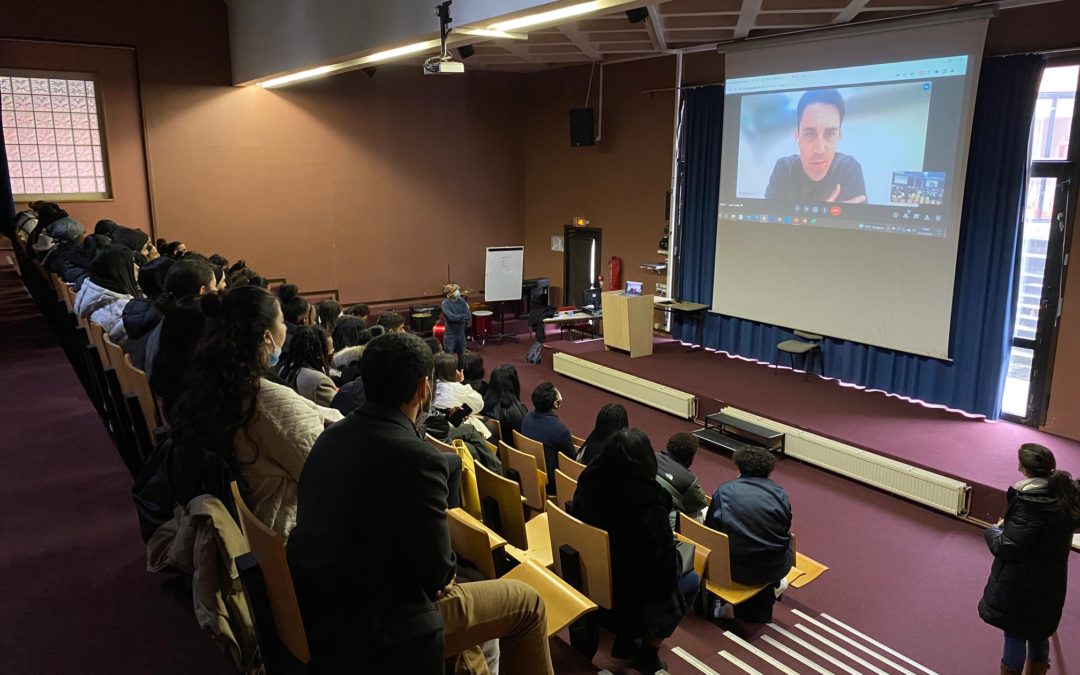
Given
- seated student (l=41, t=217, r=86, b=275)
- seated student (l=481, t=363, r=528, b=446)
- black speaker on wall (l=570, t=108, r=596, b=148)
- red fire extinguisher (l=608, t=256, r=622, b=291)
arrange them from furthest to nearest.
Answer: red fire extinguisher (l=608, t=256, r=622, b=291), black speaker on wall (l=570, t=108, r=596, b=148), seated student (l=41, t=217, r=86, b=275), seated student (l=481, t=363, r=528, b=446)

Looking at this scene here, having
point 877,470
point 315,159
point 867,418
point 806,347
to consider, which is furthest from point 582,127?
point 877,470

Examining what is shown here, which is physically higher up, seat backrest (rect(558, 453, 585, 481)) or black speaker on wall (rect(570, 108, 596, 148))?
black speaker on wall (rect(570, 108, 596, 148))

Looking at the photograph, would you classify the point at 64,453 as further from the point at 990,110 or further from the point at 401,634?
the point at 990,110

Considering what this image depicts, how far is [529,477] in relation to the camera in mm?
4387

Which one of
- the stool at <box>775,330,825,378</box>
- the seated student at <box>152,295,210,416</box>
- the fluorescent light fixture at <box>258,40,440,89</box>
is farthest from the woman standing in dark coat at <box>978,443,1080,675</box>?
the fluorescent light fixture at <box>258,40,440,89</box>

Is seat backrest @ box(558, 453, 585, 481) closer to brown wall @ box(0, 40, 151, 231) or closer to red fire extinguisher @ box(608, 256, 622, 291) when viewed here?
red fire extinguisher @ box(608, 256, 622, 291)

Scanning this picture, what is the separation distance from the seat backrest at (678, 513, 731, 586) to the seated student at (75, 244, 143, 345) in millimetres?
3210

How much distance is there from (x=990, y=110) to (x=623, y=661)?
5790 mm

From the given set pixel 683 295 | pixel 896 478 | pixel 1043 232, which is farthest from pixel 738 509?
pixel 683 295

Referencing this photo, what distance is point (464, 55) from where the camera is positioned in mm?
9641

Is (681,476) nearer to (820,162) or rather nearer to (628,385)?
(628,385)

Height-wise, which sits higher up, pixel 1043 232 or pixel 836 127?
pixel 836 127

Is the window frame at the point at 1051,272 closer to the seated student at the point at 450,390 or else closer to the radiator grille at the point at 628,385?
the radiator grille at the point at 628,385

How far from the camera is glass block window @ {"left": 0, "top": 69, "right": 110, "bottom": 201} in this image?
27.7 ft
